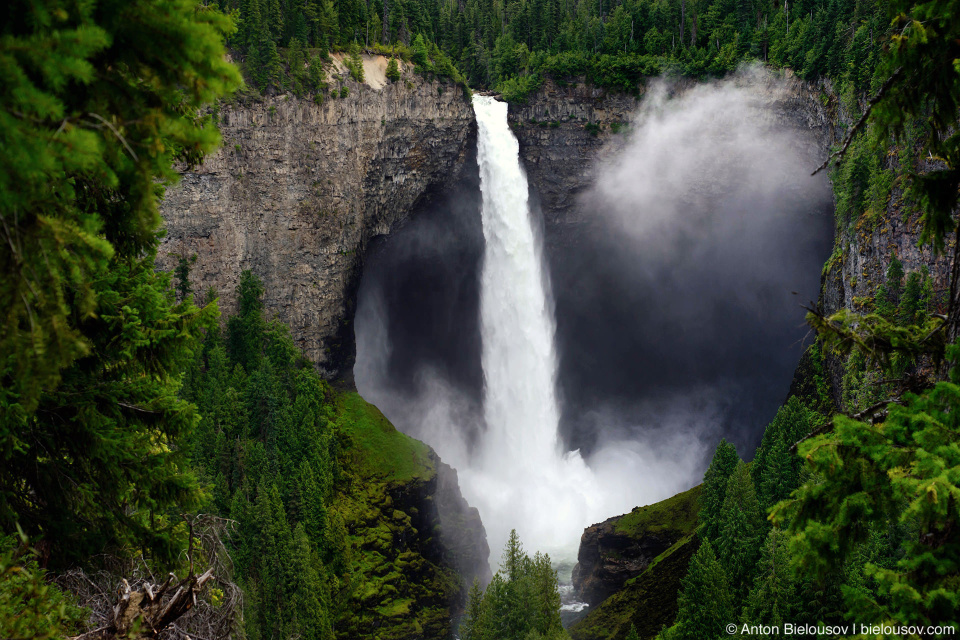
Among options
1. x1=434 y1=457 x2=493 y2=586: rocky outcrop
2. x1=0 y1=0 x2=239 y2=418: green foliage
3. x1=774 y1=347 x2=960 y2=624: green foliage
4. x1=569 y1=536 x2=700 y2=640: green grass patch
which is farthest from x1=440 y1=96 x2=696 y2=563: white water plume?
x1=0 y1=0 x2=239 y2=418: green foliage

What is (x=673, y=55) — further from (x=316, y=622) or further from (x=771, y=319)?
(x=316, y=622)

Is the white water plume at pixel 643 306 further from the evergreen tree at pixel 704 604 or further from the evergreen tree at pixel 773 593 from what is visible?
the evergreen tree at pixel 773 593

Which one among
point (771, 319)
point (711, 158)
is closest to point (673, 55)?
point (711, 158)

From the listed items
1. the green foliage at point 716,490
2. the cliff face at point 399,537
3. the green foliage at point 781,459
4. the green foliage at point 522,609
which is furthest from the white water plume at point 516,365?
the green foliage at point 522,609

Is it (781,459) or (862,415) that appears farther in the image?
(781,459)

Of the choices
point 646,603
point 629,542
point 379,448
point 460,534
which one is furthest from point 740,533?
point 379,448

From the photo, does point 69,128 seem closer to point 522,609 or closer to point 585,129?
point 522,609
